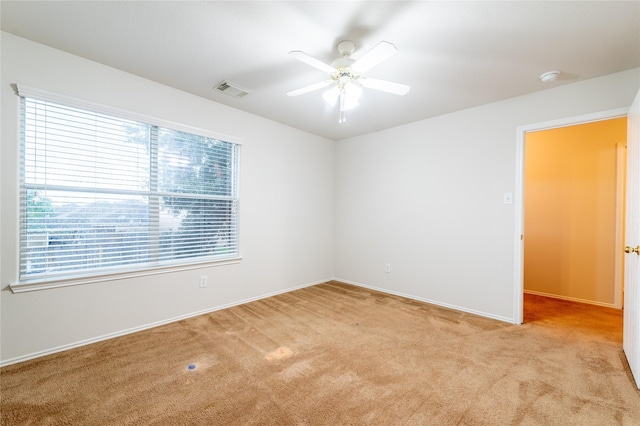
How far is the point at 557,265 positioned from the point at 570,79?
2.63 metres

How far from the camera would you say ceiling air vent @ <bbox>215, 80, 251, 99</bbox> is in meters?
2.71

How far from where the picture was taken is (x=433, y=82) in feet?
8.54

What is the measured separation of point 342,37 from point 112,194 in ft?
8.00

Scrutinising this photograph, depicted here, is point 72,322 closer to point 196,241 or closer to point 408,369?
point 196,241

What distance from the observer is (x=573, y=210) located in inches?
146

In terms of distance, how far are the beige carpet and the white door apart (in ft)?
0.62

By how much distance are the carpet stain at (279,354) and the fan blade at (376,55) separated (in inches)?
88.9

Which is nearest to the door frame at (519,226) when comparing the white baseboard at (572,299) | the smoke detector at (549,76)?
the smoke detector at (549,76)

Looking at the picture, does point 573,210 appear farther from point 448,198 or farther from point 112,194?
point 112,194

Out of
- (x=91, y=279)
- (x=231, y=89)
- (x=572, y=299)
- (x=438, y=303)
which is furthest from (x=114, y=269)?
(x=572, y=299)

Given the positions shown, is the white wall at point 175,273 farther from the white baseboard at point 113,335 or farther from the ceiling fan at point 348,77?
the ceiling fan at point 348,77

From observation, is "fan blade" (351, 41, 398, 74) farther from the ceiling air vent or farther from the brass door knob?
the brass door knob

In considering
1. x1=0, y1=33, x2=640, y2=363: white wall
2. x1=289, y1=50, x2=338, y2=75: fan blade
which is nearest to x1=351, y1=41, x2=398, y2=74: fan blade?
x1=289, y1=50, x2=338, y2=75: fan blade

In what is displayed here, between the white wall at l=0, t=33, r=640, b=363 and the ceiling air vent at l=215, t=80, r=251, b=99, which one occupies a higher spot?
the ceiling air vent at l=215, t=80, r=251, b=99
